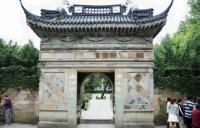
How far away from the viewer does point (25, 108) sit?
52.2 ft

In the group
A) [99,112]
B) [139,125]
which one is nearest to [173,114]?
[139,125]

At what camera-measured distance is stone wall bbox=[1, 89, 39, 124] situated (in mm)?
15891

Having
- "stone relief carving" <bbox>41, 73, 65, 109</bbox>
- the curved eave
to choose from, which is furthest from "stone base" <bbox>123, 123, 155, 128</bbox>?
the curved eave

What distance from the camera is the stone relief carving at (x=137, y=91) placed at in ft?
49.9

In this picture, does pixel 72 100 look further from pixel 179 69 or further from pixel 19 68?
pixel 179 69

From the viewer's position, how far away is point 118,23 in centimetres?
1484

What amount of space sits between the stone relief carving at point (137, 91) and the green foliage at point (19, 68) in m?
4.33

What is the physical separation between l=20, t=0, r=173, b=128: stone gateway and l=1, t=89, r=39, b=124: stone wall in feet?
2.15

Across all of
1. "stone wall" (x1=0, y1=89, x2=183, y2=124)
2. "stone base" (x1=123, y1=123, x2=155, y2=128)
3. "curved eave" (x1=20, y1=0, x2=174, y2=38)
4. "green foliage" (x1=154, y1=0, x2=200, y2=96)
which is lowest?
"stone base" (x1=123, y1=123, x2=155, y2=128)

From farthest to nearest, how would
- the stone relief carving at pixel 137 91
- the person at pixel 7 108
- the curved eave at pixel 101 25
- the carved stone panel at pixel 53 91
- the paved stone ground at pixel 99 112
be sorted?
the paved stone ground at pixel 99 112, the person at pixel 7 108, the carved stone panel at pixel 53 91, the stone relief carving at pixel 137 91, the curved eave at pixel 101 25

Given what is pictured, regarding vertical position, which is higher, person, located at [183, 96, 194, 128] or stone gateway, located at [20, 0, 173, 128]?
stone gateway, located at [20, 0, 173, 128]

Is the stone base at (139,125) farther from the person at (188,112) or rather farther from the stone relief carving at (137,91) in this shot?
the person at (188,112)

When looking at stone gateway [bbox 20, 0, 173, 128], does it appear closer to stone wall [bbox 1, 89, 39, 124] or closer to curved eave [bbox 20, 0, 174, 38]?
curved eave [bbox 20, 0, 174, 38]

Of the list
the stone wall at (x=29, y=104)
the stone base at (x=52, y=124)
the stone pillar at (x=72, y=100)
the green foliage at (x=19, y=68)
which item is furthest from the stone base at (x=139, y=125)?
the green foliage at (x=19, y=68)
